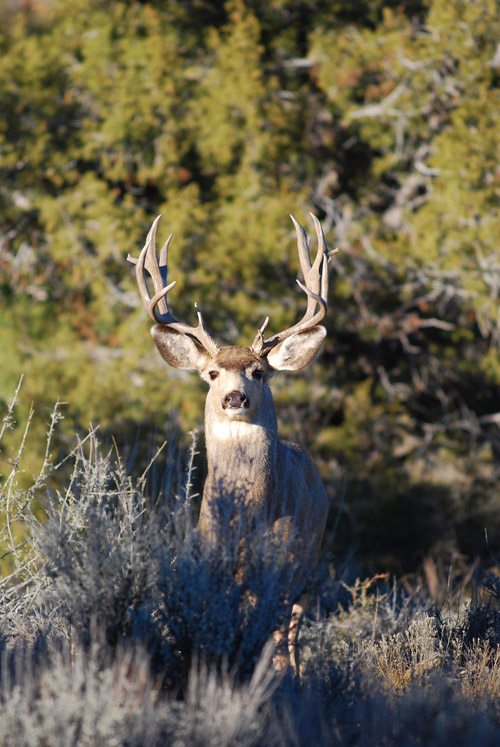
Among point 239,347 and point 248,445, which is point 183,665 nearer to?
point 248,445

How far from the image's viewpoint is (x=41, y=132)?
16172 mm

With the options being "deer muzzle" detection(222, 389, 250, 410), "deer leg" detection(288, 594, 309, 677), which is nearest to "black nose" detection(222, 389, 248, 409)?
"deer muzzle" detection(222, 389, 250, 410)

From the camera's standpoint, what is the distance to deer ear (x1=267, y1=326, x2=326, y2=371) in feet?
21.2

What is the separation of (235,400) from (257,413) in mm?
316

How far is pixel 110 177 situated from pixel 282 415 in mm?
5174

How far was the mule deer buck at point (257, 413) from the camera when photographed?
5.67 m

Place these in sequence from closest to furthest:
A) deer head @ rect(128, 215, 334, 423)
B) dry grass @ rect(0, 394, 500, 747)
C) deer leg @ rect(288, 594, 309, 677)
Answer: dry grass @ rect(0, 394, 500, 747), deer leg @ rect(288, 594, 309, 677), deer head @ rect(128, 215, 334, 423)

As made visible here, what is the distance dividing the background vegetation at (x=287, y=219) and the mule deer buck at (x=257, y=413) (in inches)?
258

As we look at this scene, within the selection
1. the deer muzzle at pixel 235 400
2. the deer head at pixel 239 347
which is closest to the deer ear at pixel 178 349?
the deer head at pixel 239 347

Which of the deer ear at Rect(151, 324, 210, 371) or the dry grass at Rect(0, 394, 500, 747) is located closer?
the dry grass at Rect(0, 394, 500, 747)

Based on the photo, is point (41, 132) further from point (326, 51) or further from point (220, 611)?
point (220, 611)

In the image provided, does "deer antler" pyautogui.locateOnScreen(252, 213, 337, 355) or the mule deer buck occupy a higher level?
"deer antler" pyautogui.locateOnScreen(252, 213, 337, 355)

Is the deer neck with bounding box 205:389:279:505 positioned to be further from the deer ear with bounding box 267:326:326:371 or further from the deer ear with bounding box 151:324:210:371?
the deer ear with bounding box 151:324:210:371

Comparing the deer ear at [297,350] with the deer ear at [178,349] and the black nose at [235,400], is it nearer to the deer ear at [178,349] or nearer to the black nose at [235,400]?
the deer ear at [178,349]
